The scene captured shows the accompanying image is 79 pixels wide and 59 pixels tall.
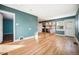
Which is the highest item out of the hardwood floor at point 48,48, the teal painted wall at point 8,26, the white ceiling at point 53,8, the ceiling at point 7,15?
the white ceiling at point 53,8

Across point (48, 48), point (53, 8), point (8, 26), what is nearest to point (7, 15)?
point (8, 26)

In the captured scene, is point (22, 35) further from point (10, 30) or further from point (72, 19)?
point (72, 19)

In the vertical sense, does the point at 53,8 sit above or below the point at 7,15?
above

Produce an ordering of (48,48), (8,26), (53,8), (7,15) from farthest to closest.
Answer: (8,26)
(7,15)
(53,8)
(48,48)

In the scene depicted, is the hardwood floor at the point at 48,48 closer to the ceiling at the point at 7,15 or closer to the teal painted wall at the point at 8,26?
the teal painted wall at the point at 8,26

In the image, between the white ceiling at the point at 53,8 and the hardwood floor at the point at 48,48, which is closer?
the hardwood floor at the point at 48,48

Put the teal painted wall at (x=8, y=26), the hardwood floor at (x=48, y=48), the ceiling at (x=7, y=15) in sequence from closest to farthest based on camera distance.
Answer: the hardwood floor at (x=48, y=48), the ceiling at (x=7, y=15), the teal painted wall at (x=8, y=26)

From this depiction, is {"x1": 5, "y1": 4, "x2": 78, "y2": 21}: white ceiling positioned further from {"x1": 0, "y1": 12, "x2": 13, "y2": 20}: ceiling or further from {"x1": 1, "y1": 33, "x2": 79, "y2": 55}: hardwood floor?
{"x1": 1, "y1": 33, "x2": 79, "y2": 55}: hardwood floor

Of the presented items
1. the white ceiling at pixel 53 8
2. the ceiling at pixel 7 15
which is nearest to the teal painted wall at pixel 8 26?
the ceiling at pixel 7 15

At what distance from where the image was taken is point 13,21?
3.51 m

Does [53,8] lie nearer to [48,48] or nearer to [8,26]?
[48,48]
